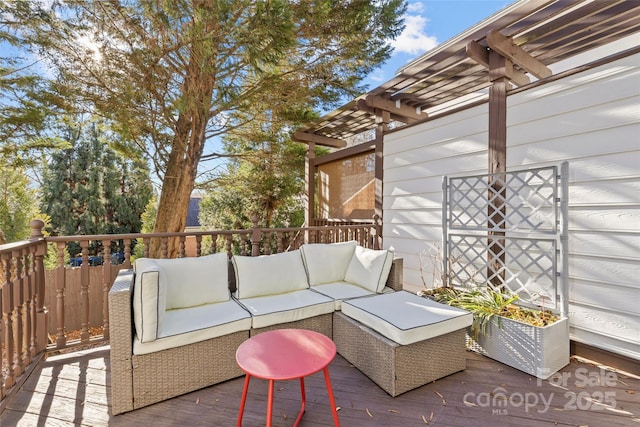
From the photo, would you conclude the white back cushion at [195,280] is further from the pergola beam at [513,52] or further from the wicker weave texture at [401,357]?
the pergola beam at [513,52]

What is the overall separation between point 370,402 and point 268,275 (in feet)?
4.71

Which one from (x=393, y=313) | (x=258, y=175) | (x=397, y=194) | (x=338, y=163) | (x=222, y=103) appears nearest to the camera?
(x=393, y=313)

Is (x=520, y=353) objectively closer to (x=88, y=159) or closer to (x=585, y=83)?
(x=585, y=83)

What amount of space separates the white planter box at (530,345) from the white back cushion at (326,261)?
157 centimetres

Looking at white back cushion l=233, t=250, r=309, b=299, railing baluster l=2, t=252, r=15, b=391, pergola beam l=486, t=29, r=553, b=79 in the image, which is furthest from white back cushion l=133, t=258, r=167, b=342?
pergola beam l=486, t=29, r=553, b=79

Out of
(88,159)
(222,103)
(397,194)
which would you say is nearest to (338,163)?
(397,194)

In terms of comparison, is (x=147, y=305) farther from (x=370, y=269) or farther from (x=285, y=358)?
(x=370, y=269)

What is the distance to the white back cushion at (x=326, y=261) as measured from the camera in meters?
3.28

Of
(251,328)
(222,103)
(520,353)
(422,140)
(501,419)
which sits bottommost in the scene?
(501,419)

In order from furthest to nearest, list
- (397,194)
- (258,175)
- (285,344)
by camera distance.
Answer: (258,175) → (397,194) → (285,344)

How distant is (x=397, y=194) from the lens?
4.52 m

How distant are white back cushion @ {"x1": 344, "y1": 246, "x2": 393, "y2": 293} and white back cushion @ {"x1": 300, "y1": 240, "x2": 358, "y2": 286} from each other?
0.11m

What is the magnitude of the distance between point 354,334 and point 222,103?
327 centimetres

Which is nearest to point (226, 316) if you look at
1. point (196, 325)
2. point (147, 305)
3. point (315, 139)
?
point (196, 325)
